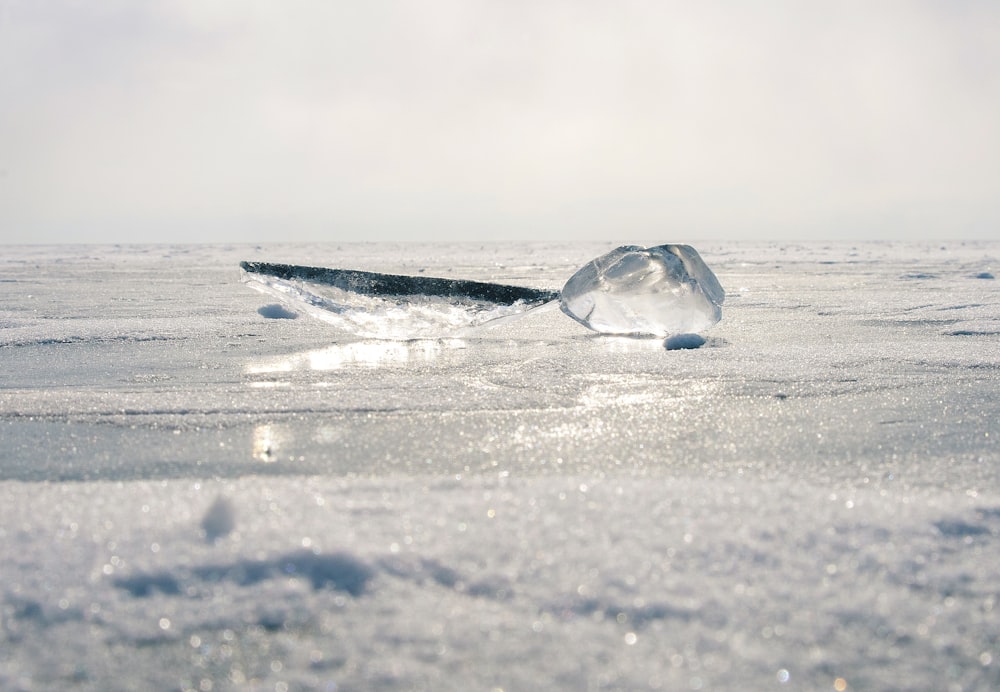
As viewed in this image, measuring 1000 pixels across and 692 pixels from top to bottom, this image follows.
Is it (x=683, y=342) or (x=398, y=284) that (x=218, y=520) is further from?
(x=398, y=284)

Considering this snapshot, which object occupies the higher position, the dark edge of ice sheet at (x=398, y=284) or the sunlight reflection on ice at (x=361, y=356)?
the dark edge of ice sheet at (x=398, y=284)

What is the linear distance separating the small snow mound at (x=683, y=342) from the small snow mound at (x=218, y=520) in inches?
93.4

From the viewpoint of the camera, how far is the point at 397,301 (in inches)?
154

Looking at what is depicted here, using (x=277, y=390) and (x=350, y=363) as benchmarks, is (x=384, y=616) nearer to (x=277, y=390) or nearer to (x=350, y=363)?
(x=277, y=390)

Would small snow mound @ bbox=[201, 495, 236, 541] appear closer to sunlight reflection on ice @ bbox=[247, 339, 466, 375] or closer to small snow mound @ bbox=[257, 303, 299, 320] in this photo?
sunlight reflection on ice @ bbox=[247, 339, 466, 375]

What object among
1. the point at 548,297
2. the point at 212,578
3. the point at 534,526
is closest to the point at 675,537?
the point at 534,526

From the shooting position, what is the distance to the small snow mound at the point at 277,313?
459 centimetres

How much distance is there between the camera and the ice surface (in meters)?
3.86

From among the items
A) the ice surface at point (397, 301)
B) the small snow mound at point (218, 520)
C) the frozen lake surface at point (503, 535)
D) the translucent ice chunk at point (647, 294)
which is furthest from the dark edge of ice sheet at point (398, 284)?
the small snow mound at point (218, 520)

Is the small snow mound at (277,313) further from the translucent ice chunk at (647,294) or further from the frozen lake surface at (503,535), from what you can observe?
the frozen lake surface at (503,535)

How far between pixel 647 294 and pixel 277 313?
2.35 meters

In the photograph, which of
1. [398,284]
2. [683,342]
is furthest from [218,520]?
[398,284]

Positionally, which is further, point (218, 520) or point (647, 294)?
point (647, 294)

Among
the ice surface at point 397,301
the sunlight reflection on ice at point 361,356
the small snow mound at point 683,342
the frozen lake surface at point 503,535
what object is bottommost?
the frozen lake surface at point 503,535
